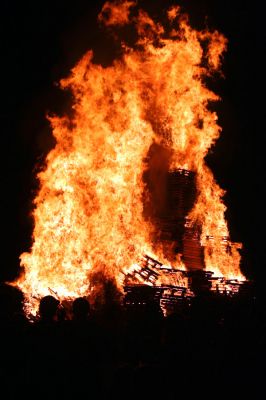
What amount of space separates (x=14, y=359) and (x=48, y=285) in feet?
23.0

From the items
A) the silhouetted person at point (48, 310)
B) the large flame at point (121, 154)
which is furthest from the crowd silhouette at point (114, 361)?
the large flame at point (121, 154)

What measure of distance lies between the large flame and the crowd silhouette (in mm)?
5965

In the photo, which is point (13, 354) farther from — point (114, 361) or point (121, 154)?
point (121, 154)

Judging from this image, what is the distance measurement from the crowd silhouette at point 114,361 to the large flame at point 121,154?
5965 mm

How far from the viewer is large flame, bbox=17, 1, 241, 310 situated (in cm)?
1110

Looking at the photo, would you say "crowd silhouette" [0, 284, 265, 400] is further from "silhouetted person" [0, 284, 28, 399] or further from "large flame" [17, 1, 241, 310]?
"large flame" [17, 1, 241, 310]

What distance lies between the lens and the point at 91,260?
1113cm

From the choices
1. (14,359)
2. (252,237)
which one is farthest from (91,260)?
(252,237)

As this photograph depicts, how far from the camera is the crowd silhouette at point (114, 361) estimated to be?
3188mm

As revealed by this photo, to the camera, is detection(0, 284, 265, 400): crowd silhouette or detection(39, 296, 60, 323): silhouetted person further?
detection(39, 296, 60, 323): silhouetted person

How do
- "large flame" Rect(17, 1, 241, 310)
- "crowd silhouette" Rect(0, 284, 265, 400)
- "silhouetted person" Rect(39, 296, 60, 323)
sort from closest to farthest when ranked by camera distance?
"crowd silhouette" Rect(0, 284, 265, 400) → "silhouetted person" Rect(39, 296, 60, 323) → "large flame" Rect(17, 1, 241, 310)

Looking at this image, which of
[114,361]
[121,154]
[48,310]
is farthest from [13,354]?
[121,154]

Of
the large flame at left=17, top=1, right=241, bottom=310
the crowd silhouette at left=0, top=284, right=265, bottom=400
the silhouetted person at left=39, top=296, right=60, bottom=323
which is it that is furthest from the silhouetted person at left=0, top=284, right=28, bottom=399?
the large flame at left=17, top=1, right=241, bottom=310

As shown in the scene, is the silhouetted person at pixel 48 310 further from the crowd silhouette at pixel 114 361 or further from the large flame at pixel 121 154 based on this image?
the large flame at pixel 121 154
